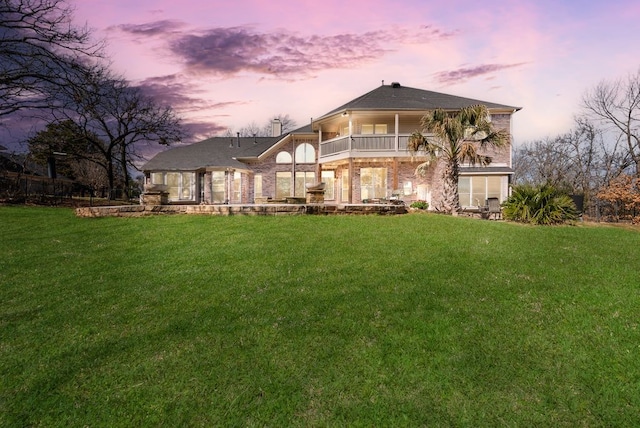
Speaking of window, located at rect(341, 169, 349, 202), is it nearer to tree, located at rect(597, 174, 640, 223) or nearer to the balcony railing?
the balcony railing

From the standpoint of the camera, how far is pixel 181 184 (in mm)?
25938

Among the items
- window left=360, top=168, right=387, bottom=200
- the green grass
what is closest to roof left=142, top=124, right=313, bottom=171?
window left=360, top=168, right=387, bottom=200

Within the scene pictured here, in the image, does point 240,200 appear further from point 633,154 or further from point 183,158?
point 633,154

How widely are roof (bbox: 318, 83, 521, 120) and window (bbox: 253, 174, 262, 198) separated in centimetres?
714

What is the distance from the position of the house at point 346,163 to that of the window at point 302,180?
75 millimetres

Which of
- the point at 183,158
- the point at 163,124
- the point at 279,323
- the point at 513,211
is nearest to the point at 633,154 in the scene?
the point at 513,211

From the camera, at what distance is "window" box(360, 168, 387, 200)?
2108cm

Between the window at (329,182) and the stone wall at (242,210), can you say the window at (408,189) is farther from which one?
the stone wall at (242,210)

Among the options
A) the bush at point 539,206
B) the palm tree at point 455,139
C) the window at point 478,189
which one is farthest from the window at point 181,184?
the bush at point 539,206

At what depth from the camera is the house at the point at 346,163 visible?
64.3 ft

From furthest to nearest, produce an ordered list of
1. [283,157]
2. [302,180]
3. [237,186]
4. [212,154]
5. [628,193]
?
[212,154], [237,186], [283,157], [302,180], [628,193]

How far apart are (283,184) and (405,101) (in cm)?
1040

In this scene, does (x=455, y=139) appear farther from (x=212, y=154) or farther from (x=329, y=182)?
(x=212, y=154)

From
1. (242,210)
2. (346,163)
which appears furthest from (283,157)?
(242,210)
